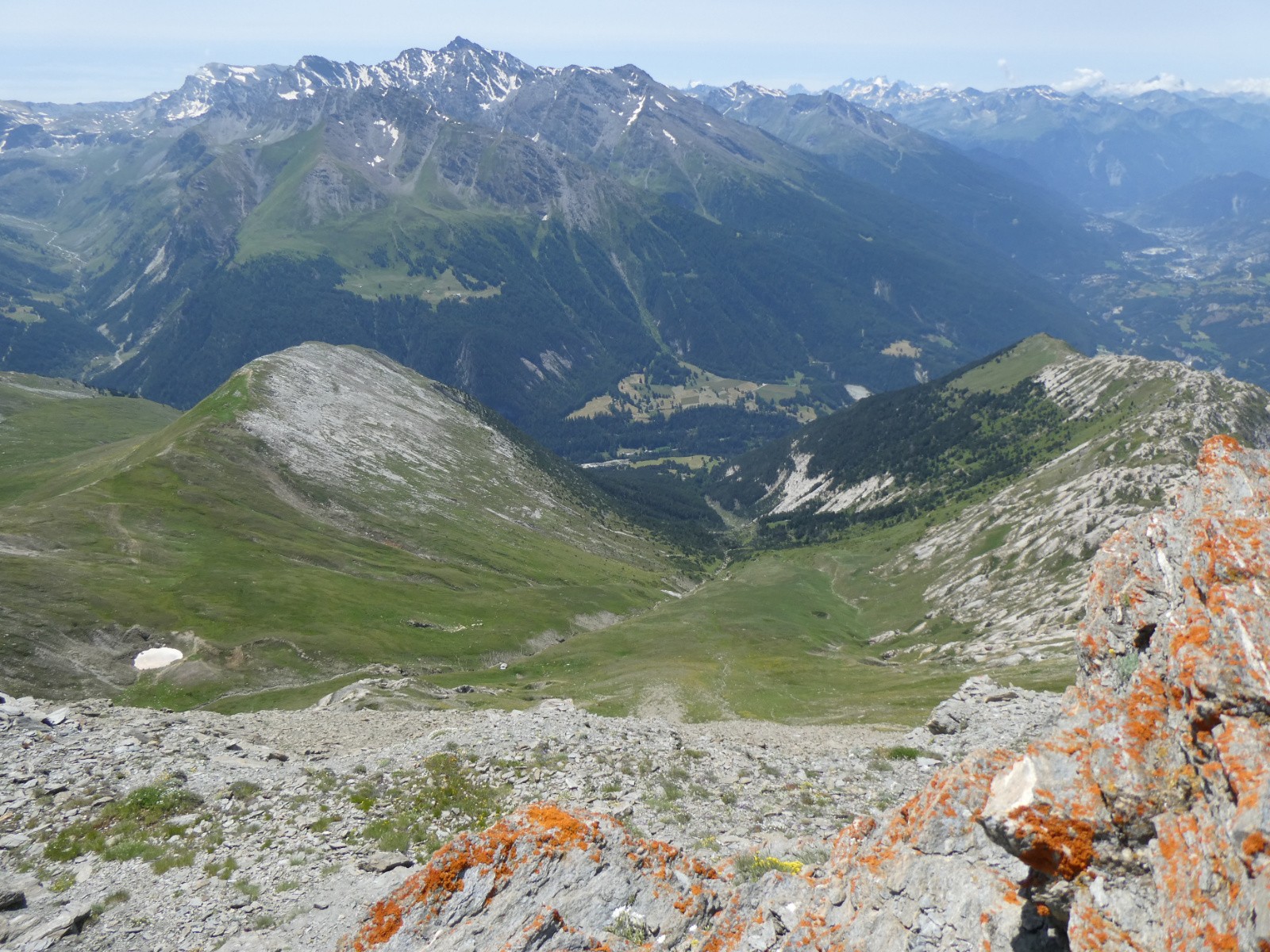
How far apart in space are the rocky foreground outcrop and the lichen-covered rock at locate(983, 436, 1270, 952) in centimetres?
3

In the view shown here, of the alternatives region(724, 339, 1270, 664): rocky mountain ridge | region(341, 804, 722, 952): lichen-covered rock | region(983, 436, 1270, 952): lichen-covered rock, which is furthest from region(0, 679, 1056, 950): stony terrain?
region(724, 339, 1270, 664): rocky mountain ridge

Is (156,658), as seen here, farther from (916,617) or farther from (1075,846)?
(916,617)

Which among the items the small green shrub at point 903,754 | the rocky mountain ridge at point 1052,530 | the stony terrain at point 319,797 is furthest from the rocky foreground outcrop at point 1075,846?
the rocky mountain ridge at point 1052,530

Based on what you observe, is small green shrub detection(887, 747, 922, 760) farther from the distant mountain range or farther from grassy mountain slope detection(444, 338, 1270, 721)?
the distant mountain range

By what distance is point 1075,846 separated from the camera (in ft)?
42.7

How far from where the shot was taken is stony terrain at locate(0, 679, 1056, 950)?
80.8 feet

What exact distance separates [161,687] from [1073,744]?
8516 centimetres

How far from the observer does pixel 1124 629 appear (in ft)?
51.1

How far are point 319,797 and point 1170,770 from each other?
104 feet

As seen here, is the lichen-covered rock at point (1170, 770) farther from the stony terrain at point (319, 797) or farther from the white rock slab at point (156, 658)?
the white rock slab at point (156, 658)

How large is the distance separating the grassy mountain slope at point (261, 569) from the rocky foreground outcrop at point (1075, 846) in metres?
68.6

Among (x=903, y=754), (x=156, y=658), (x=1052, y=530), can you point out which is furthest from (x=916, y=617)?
(x=156, y=658)

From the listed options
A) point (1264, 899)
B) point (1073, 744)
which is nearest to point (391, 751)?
point (1073, 744)

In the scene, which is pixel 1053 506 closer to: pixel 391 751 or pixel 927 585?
pixel 927 585
